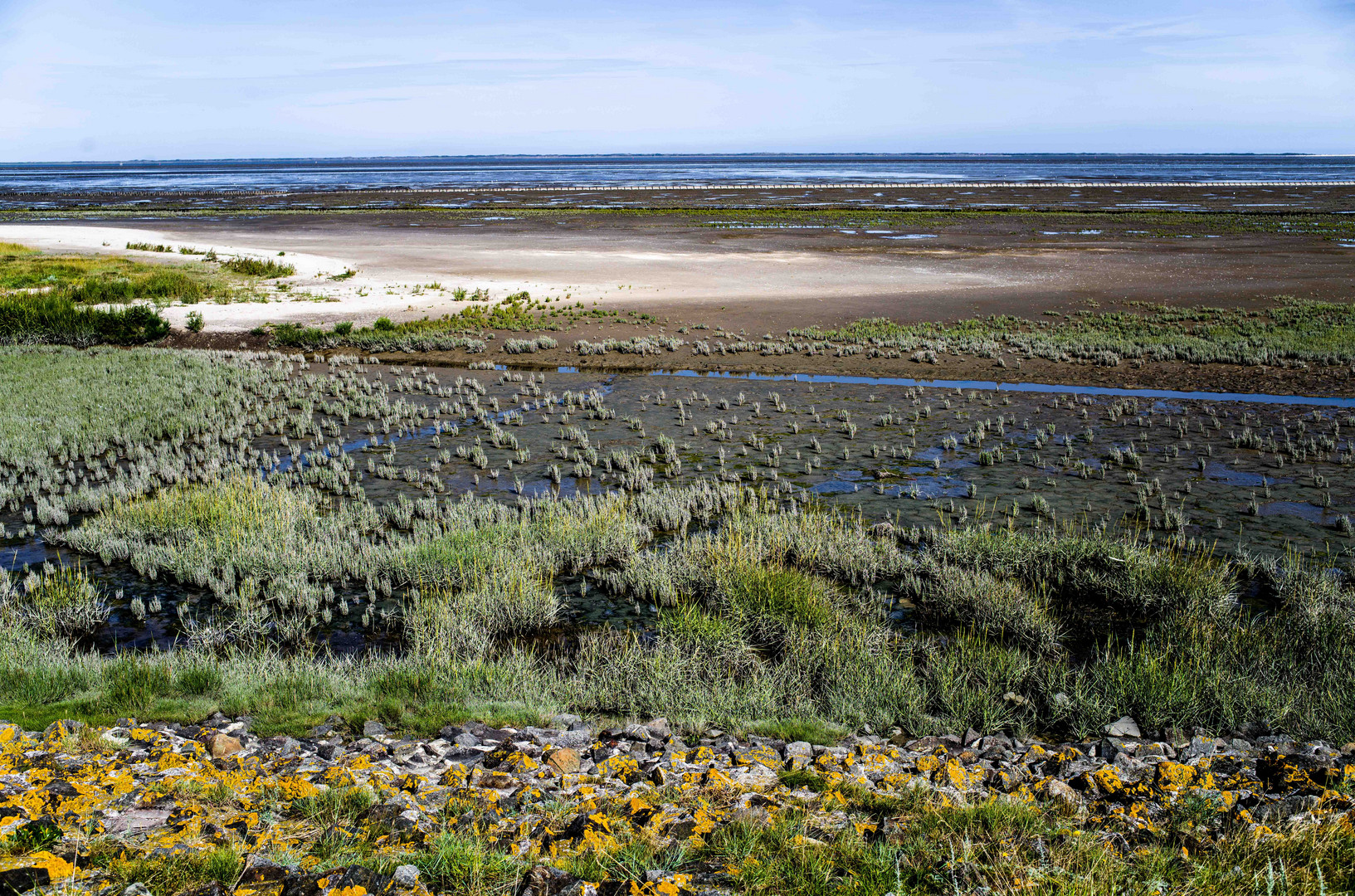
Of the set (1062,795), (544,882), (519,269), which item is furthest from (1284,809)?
(519,269)

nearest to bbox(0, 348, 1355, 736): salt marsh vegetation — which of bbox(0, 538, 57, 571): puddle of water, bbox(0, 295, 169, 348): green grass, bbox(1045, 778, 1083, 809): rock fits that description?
bbox(0, 538, 57, 571): puddle of water

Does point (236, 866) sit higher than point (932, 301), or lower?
lower

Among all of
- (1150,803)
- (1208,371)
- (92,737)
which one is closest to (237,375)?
(92,737)

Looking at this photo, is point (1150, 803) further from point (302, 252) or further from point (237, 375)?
point (302, 252)

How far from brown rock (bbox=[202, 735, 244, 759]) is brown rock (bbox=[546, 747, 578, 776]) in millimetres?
2249

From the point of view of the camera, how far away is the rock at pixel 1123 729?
6699 mm

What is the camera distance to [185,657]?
800 cm


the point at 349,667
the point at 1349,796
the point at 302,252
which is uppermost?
the point at 302,252

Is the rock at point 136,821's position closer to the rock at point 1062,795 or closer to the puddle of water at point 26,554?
the rock at point 1062,795

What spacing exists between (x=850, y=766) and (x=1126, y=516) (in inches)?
319

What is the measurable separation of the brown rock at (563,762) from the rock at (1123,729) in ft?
13.5

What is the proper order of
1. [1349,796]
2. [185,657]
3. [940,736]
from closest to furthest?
[1349,796]
[940,736]
[185,657]

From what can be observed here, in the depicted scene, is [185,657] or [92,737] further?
[185,657]


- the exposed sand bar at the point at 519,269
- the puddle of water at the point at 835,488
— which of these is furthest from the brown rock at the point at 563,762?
the exposed sand bar at the point at 519,269
